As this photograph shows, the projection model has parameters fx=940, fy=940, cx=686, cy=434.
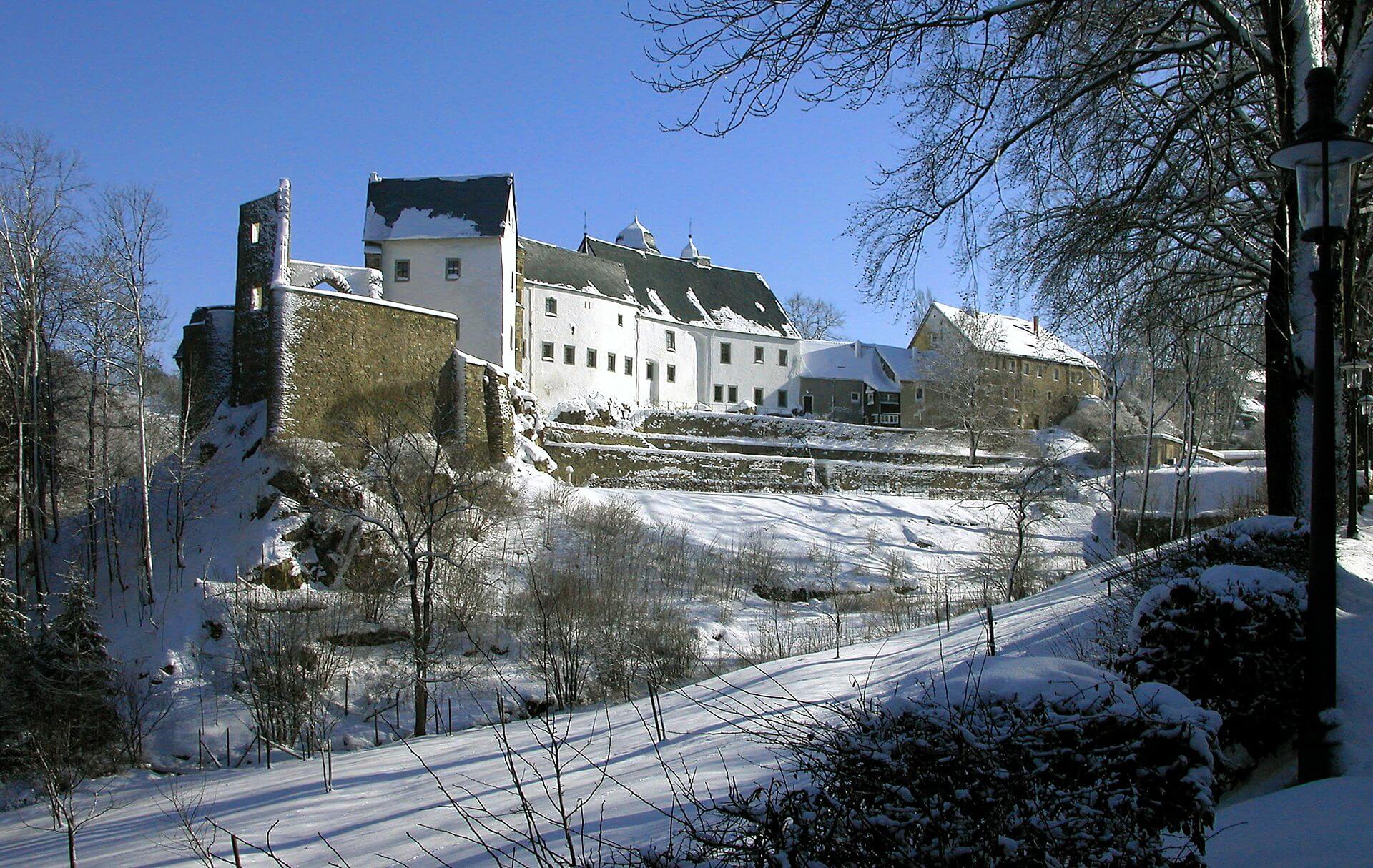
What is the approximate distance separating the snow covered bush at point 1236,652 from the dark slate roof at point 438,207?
32538 mm

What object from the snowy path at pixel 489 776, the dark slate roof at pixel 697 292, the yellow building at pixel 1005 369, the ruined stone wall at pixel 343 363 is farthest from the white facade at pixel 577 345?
the snowy path at pixel 489 776

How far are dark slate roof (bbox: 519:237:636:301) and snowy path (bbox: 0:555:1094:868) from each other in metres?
30.1

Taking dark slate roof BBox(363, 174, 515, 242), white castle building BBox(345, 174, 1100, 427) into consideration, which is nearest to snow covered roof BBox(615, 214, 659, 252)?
white castle building BBox(345, 174, 1100, 427)

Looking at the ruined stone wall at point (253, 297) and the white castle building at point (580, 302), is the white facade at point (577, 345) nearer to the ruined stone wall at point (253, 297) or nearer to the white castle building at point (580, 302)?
the white castle building at point (580, 302)

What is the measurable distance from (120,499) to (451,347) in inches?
399

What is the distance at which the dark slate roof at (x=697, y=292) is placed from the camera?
172ft

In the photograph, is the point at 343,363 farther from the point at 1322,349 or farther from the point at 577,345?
the point at 1322,349

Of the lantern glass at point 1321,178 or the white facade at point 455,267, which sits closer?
the lantern glass at point 1321,178

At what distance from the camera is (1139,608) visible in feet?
20.4

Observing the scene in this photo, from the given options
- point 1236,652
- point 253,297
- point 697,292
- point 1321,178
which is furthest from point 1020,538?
point 697,292

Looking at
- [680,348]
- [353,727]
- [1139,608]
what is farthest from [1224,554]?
[680,348]

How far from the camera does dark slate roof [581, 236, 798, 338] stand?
172 feet

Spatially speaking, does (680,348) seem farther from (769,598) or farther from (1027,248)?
(1027,248)

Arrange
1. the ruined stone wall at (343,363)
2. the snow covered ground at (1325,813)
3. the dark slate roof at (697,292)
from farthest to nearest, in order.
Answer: the dark slate roof at (697,292) → the ruined stone wall at (343,363) → the snow covered ground at (1325,813)
